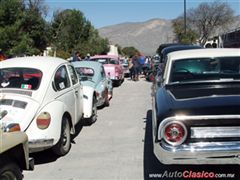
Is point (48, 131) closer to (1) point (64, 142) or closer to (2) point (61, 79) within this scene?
(1) point (64, 142)

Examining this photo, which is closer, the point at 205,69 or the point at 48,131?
the point at 48,131

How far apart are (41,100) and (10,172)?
236cm

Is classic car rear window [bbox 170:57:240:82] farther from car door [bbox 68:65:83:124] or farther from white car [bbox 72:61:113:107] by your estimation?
white car [bbox 72:61:113:107]

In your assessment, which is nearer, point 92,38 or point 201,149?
point 201,149

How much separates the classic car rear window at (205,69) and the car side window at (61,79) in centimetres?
196

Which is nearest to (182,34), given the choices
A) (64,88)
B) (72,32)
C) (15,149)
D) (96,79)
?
(72,32)

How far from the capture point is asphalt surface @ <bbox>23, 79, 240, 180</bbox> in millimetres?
6227

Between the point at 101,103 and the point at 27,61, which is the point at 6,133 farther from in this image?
the point at 101,103

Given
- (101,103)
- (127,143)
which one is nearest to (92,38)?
(101,103)

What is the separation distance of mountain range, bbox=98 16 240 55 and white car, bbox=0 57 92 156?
91.8m

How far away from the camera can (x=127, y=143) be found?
8.48 meters

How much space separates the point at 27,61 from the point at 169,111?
3.57 meters

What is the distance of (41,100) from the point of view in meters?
7.25

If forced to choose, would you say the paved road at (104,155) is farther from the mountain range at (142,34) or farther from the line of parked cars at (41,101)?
the mountain range at (142,34)
